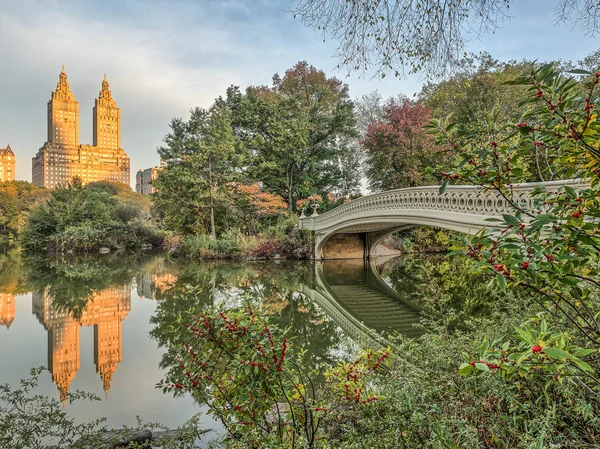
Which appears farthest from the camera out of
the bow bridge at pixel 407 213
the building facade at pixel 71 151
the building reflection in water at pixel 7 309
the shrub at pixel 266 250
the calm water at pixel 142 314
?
the building facade at pixel 71 151

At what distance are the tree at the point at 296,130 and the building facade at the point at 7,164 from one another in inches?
1852

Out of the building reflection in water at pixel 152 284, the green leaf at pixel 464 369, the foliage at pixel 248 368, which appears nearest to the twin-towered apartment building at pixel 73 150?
the building reflection in water at pixel 152 284

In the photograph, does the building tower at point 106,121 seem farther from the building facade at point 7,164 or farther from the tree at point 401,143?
the tree at point 401,143

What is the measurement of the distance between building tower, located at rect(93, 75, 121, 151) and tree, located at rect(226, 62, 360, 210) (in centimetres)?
5696

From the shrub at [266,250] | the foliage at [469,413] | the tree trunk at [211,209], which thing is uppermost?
the tree trunk at [211,209]

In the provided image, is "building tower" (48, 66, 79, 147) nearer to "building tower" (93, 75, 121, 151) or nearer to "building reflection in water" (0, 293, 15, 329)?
"building tower" (93, 75, 121, 151)

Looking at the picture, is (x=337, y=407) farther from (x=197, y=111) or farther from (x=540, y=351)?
(x=197, y=111)

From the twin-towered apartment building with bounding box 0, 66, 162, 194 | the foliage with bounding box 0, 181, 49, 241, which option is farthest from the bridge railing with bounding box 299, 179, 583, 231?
the twin-towered apartment building with bounding box 0, 66, 162, 194

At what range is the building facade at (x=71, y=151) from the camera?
59281 mm

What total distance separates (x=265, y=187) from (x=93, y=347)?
1444 cm

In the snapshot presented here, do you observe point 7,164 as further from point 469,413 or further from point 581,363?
point 581,363

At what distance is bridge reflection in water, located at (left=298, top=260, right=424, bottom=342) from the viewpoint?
584cm

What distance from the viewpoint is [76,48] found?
834 cm

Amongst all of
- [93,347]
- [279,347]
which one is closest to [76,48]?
[93,347]
